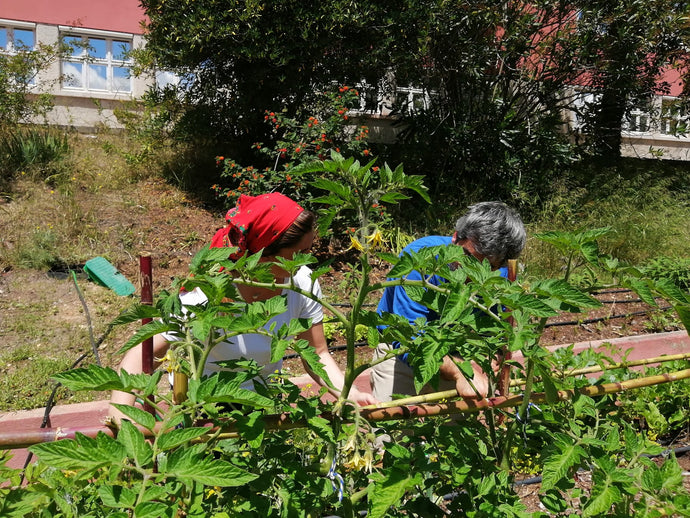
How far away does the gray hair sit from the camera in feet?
7.99

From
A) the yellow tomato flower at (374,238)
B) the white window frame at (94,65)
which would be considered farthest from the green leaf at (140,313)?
the white window frame at (94,65)

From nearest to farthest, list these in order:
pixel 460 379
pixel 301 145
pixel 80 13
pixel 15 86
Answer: pixel 460 379
pixel 301 145
pixel 15 86
pixel 80 13

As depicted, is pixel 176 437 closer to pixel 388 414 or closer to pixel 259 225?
pixel 388 414

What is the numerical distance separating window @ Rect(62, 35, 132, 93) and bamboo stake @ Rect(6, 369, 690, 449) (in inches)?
399

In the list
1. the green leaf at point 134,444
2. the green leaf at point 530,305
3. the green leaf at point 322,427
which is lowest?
the green leaf at point 322,427

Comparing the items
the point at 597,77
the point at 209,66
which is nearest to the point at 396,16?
the point at 209,66

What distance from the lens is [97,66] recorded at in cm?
1053

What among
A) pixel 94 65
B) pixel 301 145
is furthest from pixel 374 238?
pixel 94 65

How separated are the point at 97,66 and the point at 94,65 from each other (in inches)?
2.2

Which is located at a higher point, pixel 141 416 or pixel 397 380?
pixel 141 416

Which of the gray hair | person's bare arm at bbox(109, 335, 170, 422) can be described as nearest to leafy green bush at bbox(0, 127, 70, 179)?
person's bare arm at bbox(109, 335, 170, 422)

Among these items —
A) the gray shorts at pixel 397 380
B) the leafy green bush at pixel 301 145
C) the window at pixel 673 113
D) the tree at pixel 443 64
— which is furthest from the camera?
the window at pixel 673 113

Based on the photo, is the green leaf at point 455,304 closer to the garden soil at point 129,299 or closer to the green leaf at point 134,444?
the green leaf at point 134,444

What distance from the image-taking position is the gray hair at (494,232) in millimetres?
2436
